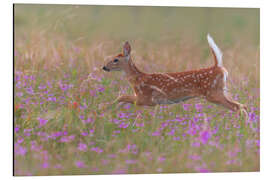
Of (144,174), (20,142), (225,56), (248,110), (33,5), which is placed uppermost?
(33,5)

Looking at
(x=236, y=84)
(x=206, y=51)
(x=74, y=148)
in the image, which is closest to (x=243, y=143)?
(x=236, y=84)

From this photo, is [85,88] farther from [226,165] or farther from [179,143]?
[226,165]

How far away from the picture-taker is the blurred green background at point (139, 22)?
16.0 feet

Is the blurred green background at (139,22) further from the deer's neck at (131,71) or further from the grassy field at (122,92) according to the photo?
the deer's neck at (131,71)

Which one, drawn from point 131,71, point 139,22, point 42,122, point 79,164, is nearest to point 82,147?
point 79,164

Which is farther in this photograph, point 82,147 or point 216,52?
point 216,52

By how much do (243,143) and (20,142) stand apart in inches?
86.3

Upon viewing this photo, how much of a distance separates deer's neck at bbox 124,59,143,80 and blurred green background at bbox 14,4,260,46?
0.93ft

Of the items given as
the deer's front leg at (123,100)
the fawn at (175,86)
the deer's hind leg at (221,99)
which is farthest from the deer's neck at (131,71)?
the deer's hind leg at (221,99)

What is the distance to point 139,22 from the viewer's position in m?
5.01

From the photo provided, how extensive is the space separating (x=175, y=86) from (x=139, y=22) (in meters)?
0.76

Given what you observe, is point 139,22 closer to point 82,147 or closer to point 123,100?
point 123,100

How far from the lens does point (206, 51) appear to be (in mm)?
5070

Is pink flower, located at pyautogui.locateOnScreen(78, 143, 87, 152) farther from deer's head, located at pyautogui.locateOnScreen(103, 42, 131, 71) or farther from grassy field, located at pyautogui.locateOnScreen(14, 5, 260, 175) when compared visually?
deer's head, located at pyautogui.locateOnScreen(103, 42, 131, 71)
